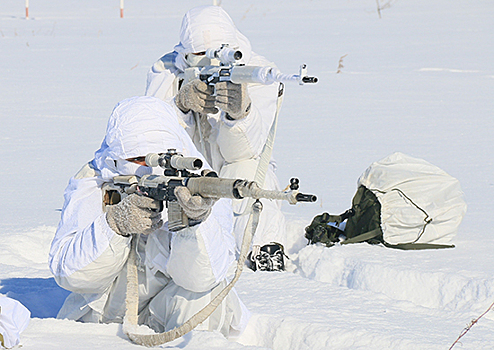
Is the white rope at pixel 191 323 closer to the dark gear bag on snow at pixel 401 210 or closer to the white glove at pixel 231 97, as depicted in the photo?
the white glove at pixel 231 97

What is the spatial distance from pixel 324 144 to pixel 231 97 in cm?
318

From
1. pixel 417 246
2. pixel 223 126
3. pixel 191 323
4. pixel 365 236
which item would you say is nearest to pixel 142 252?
pixel 191 323

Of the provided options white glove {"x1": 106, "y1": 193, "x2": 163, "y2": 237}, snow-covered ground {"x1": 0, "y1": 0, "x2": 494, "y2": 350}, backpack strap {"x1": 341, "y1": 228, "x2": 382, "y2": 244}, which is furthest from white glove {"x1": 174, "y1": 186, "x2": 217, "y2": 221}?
backpack strap {"x1": 341, "y1": 228, "x2": 382, "y2": 244}

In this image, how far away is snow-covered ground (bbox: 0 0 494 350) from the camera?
9.95 ft

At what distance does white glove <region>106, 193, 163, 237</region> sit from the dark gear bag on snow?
6.37 feet

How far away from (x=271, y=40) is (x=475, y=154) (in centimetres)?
708

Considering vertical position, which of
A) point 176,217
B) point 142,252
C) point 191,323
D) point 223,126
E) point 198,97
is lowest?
point 191,323

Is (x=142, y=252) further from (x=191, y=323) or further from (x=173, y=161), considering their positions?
(x=173, y=161)

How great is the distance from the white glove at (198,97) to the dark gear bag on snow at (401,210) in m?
1.08

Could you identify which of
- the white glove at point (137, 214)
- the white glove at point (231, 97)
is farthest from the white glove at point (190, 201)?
the white glove at point (231, 97)

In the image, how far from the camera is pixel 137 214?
2336 mm

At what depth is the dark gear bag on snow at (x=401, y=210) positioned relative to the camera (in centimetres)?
402

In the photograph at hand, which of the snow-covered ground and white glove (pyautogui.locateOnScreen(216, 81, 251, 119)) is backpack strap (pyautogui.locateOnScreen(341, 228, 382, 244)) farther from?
white glove (pyautogui.locateOnScreen(216, 81, 251, 119))

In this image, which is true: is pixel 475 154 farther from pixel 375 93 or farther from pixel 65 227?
pixel 65 227
